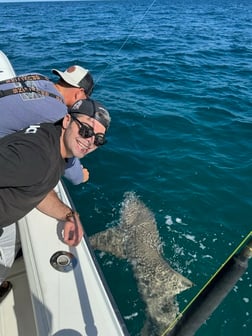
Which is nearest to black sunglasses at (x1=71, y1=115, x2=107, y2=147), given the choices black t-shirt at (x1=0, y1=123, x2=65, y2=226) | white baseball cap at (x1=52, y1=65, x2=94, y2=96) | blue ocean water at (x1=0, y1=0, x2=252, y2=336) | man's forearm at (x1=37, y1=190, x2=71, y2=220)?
black t-shirt at (x1=0, y1=123, x2=65, y2=226)

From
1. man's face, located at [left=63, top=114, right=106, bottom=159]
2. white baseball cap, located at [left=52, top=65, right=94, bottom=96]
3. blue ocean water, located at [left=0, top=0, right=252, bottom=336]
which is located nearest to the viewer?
man's face, located at [left=63, top=114, right=106, bottom=159]

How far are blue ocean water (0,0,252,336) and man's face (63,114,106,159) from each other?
246cm

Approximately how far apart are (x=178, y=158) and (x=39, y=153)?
5.15 metres

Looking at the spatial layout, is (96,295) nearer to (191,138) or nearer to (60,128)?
(60,128)

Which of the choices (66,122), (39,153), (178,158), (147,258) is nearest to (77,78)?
(66,122)

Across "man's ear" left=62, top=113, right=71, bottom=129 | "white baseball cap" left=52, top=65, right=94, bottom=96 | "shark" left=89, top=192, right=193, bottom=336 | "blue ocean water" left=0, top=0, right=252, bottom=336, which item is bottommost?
"blue ocean water" left=0, top=0, right=252, bottom=336

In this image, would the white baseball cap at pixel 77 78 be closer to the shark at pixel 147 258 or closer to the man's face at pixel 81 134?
the man's face at pixel 81 134

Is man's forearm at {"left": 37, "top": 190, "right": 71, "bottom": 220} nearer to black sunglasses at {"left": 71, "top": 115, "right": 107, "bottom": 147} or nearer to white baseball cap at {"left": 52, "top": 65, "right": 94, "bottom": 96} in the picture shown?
black sunglasses at {"left": 71, "top": 115, "right": 107, "bottom": 147}

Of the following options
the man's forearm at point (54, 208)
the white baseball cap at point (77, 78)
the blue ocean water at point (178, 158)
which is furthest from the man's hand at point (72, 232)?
the white baseball cap at point (77, 78)

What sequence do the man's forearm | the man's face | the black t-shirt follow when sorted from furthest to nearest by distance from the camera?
the man's forearm < the man's face < the black t-shirt

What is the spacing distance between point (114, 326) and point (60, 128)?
1455 millimetres

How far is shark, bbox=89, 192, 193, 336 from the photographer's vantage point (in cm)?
430

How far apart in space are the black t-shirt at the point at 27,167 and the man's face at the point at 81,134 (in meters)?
0.08

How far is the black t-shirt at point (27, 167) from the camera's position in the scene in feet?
7.08
